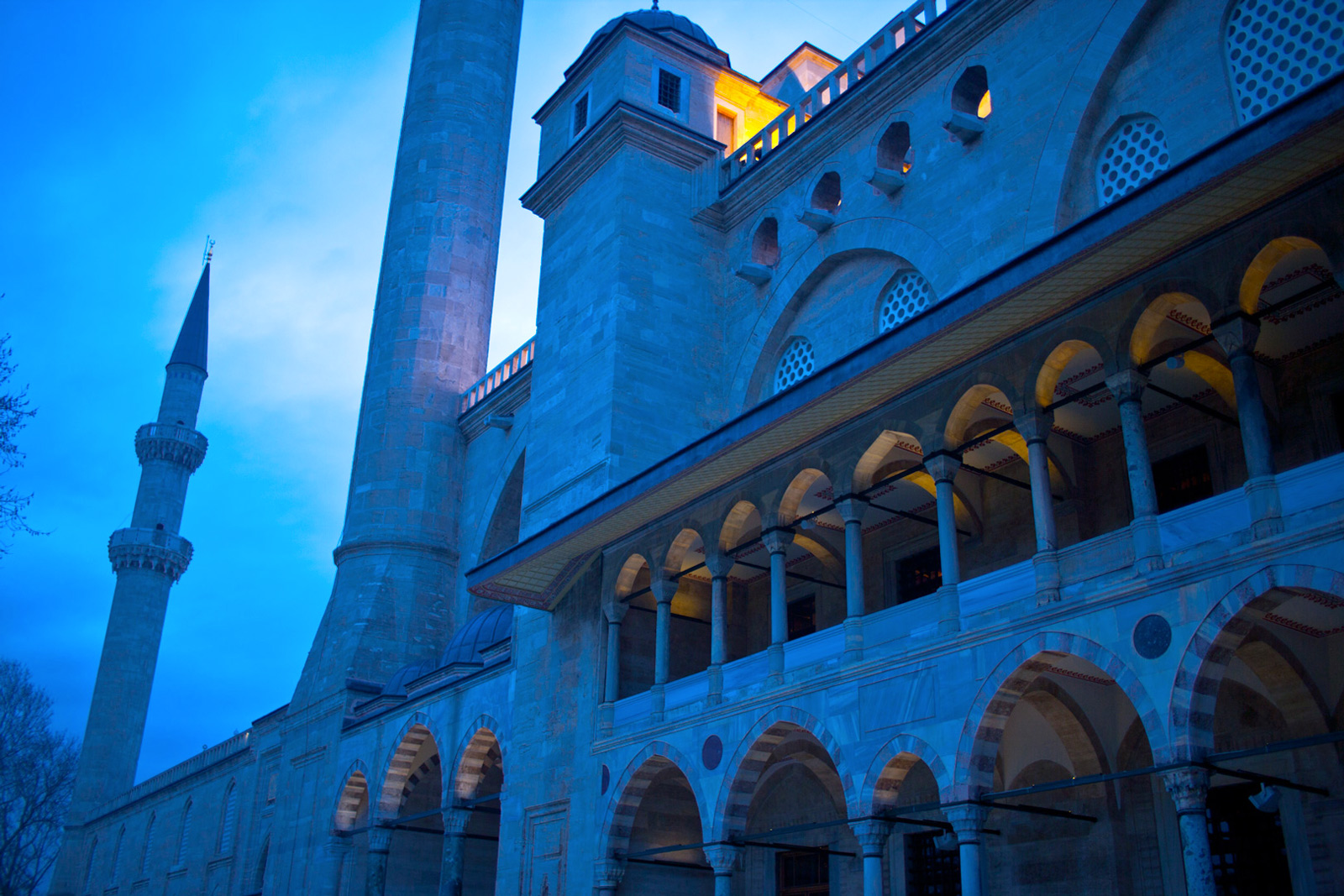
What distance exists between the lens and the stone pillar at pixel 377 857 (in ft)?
69.7

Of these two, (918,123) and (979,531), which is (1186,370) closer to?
(979,531)

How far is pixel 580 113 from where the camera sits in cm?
2239

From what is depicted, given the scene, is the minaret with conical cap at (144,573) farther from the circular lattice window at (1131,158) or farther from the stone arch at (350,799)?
the circular lattice window at (1131,158)

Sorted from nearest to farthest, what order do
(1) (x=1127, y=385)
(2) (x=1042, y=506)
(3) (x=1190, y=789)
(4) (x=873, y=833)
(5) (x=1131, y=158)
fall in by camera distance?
1. (3) (x=1190, y=789)
2. (1) (x=1127, y=385)
3. (2) (x=1042, y=506)
4. (4) (x=873, y=833)
5. (5) (x=1131, y=158)

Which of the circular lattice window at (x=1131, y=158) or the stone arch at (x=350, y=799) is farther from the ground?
the circular lattice window at (x=1131, y=158)

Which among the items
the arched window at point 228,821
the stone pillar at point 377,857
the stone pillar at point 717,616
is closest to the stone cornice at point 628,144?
the stone pillar at point 717,616

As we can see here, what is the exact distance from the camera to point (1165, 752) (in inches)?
365

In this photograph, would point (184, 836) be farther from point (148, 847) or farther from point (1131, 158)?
point (1131, 158)

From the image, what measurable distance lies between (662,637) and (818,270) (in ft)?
20.3

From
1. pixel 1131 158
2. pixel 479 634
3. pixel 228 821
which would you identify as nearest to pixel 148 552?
pixel 228 821

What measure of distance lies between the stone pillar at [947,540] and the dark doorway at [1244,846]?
3.08 meters

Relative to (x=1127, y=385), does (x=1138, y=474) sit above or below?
below

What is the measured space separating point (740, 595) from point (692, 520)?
3.54m

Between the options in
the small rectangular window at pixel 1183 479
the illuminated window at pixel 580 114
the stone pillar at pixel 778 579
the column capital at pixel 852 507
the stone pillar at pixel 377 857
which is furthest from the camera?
the illuminated window at pixel 580 114
